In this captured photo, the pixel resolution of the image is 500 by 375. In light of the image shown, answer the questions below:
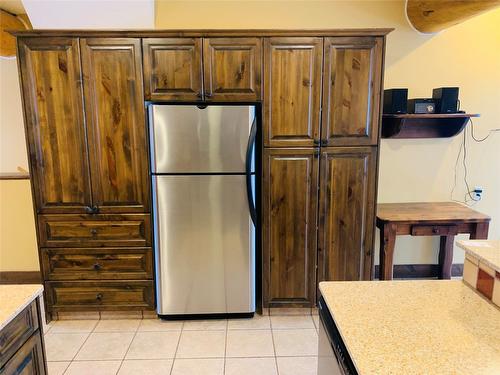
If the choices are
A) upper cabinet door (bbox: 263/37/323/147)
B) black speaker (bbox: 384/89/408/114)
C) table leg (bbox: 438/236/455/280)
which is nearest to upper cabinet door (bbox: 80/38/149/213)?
upper cabinet door (bbox: 263/37/323/147)

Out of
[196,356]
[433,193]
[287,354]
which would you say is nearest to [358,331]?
[287,354]

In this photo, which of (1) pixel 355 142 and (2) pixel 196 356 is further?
(1) pixel 355 142

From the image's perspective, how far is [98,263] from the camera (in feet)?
8.88

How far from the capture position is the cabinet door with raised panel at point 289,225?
2609 mm

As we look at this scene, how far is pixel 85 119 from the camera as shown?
252 centimetres

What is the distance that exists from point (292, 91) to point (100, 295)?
6.83ft

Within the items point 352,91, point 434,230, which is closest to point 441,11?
point 352,91

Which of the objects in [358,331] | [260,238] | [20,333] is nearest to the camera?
[358,331]

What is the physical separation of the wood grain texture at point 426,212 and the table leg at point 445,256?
0.33m

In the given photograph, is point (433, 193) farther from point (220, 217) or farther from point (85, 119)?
point (85, 119)

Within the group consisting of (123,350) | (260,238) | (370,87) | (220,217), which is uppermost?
(370,87)

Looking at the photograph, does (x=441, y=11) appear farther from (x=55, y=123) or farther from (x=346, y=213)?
(x=55, y=123)

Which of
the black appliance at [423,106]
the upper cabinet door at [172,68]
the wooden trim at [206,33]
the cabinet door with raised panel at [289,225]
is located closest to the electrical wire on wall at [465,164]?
the black appliance at [423,106]

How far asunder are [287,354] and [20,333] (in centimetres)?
160
